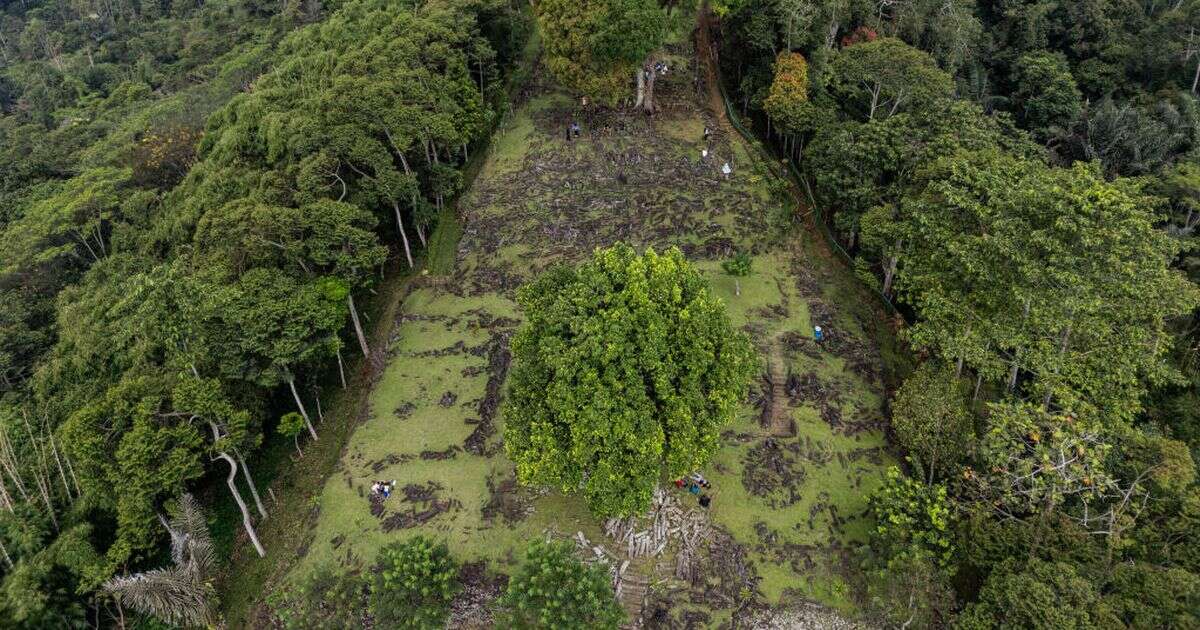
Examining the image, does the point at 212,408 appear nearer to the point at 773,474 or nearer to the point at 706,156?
the point at 773,474

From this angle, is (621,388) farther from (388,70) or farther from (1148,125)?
(1148,125)

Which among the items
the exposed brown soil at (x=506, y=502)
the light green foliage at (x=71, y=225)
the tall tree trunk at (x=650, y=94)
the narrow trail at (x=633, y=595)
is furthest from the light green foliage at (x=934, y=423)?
the light green foliage at (x=71, y=225)

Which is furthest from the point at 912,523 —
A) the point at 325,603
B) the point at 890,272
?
the point at 325,603

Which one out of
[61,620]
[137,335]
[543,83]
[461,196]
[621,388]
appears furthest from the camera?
[543,83]

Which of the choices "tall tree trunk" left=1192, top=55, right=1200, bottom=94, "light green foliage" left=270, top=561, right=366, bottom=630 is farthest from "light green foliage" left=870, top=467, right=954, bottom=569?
"tall tree trunk" left=1192, top=55, right=1200, bottom=94

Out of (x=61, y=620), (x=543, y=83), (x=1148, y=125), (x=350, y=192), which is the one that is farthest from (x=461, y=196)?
(x=1148, y=125)

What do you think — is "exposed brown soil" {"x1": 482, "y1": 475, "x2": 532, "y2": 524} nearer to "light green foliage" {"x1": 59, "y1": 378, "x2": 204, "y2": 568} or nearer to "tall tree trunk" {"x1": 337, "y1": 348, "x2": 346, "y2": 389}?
"tall tree trunk" {"x1": 337, "y1": 348, "x2": 346, "y2": 389}

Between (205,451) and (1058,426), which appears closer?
(1058,426)

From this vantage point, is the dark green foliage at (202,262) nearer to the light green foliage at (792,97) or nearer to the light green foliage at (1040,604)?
the light green foliage at (792,97)
